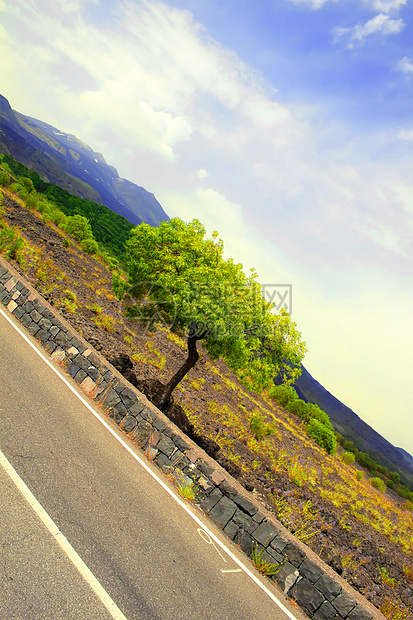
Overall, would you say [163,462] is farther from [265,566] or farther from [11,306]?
[11,306]

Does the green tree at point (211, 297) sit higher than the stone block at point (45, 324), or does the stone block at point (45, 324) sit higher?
the green tree at point (211, 297)

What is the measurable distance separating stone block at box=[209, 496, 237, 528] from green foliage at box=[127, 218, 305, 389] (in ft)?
15.5

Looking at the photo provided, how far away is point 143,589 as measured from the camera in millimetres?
4238

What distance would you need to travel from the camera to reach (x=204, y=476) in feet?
23.5

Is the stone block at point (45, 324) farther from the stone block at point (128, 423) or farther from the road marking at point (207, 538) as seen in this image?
the road marking at point (207, 538)

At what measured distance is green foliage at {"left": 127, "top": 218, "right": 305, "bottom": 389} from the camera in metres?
10.3

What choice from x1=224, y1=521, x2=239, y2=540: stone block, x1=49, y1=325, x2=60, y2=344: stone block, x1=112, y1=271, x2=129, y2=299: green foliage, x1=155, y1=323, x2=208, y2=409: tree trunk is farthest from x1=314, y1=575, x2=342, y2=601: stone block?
x1=112, y1=271, x2=129, y2=299: green foliage

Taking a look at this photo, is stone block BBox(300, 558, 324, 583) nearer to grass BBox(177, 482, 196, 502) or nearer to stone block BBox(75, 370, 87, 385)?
grass BBox(177, 482, 196, 502)

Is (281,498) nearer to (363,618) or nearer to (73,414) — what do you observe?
→ (363,618)

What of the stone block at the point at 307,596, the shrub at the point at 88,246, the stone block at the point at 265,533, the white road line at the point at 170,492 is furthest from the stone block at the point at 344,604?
the shrub at the point at 88,246

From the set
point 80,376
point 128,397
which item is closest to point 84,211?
point 80,376

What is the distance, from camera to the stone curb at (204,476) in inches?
223

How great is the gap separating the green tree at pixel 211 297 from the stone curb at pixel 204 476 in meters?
3.12

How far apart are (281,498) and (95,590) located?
8.95 meters
